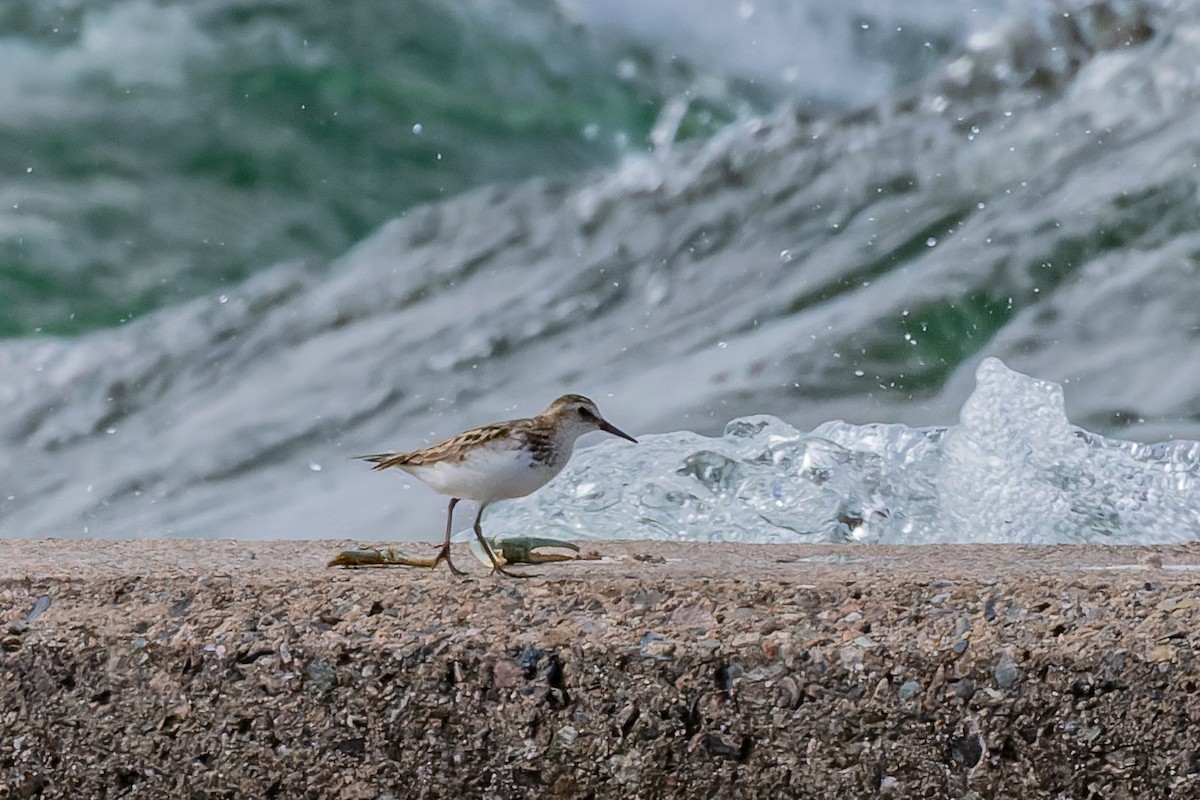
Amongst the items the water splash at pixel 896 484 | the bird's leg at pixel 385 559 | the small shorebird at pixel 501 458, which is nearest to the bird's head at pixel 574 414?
the small shorebird at pixel 501 458

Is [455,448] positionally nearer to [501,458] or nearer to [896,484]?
[501,458]

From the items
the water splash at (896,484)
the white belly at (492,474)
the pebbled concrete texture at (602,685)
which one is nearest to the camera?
the pebbled concrete texture at (602,685)

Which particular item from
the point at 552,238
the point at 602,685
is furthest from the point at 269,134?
the point at 602,685

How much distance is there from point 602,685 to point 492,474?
0.60 ft

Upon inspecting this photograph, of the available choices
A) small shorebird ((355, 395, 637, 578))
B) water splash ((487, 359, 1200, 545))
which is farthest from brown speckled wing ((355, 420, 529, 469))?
water splash ((487, 359, 1200, 545))

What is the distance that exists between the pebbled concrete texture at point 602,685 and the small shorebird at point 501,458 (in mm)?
72

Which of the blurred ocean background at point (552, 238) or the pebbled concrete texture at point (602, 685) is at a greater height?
the blurred ocean background at point (552, 238)

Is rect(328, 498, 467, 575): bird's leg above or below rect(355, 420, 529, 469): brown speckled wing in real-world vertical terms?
below

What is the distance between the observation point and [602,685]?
2.88 ft

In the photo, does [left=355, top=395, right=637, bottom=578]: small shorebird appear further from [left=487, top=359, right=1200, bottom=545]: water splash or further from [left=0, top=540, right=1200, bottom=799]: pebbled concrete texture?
[left=487, top=359, right=1200, bottom=545]: water splash

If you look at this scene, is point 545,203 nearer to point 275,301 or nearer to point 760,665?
point 275,301

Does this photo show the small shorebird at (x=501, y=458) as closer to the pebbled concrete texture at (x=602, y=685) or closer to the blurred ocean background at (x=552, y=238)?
the pebbled concrete texture at (x=602, y=685)

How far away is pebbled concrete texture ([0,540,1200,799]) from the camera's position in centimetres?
85

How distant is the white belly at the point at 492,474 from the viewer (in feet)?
3.18
